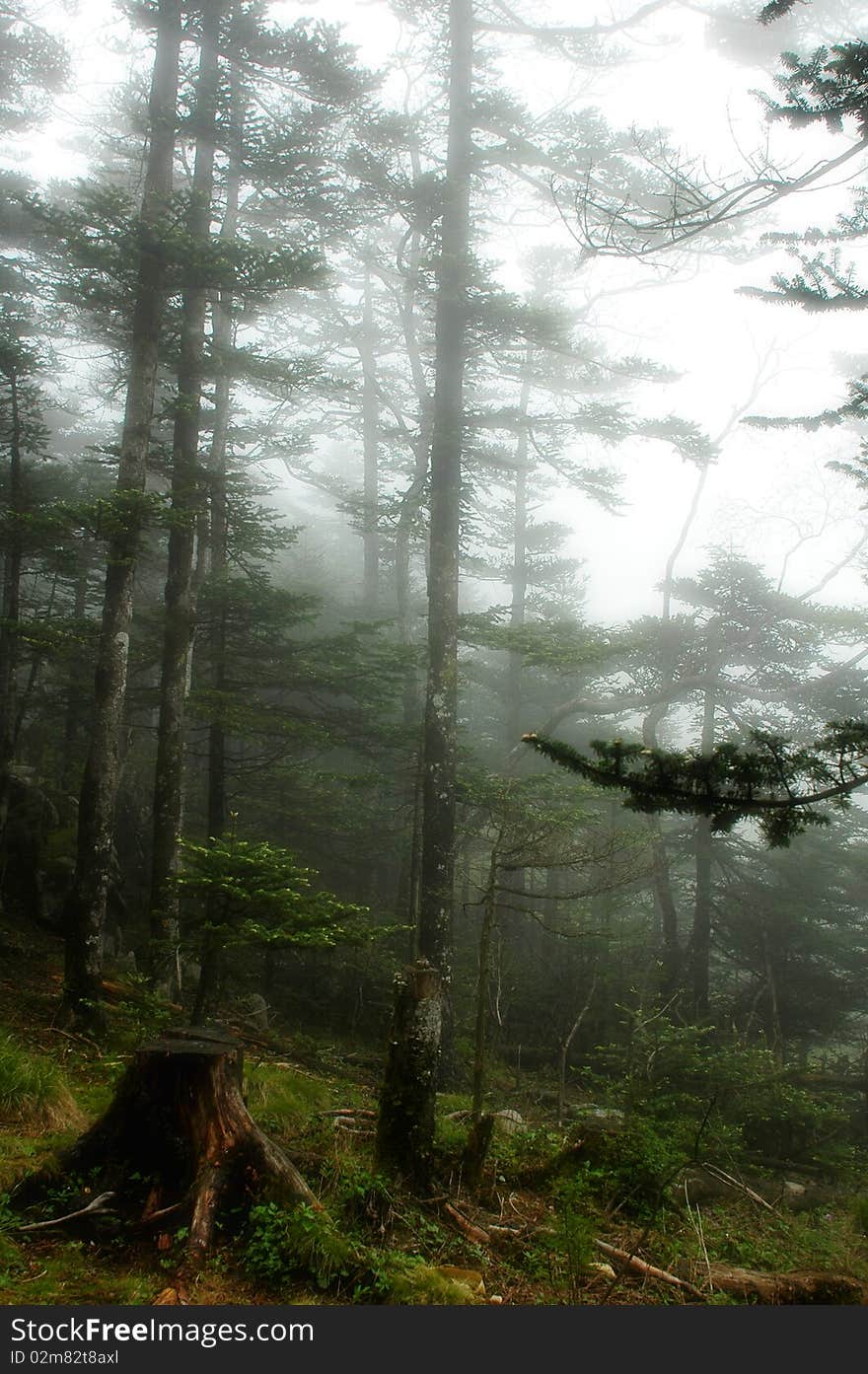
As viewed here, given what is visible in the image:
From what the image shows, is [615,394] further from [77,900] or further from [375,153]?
[77,900]

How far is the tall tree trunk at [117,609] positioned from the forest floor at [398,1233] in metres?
1.30

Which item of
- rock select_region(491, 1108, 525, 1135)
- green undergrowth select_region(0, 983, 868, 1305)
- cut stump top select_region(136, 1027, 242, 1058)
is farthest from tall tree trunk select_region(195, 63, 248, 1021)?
cut stump top select_region(136, 1027, 242, 1058)

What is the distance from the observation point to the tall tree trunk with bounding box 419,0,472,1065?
38.7 feet

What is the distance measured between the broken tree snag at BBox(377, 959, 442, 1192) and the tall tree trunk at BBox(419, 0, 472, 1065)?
6.04 metres

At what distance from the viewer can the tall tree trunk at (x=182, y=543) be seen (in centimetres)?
1124

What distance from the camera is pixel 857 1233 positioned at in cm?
769

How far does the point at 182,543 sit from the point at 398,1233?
32.9ft

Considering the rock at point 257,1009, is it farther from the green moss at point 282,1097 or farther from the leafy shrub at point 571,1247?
the leafy shrub at point 571,1247

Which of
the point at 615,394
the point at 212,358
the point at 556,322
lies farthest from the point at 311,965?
the point at 615,394

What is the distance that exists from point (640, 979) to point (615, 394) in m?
20.5

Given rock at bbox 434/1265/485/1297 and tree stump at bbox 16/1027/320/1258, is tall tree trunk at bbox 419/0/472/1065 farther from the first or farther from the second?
rock at bbox 434/1265/485/1297

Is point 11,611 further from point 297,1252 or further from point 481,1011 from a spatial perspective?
point 297,1252

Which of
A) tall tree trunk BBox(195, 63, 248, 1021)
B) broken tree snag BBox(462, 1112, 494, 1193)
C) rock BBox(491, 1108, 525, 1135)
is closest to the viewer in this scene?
broken tree snag BBox(462, 1112, 494, 1193)

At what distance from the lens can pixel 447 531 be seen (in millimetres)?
13016
